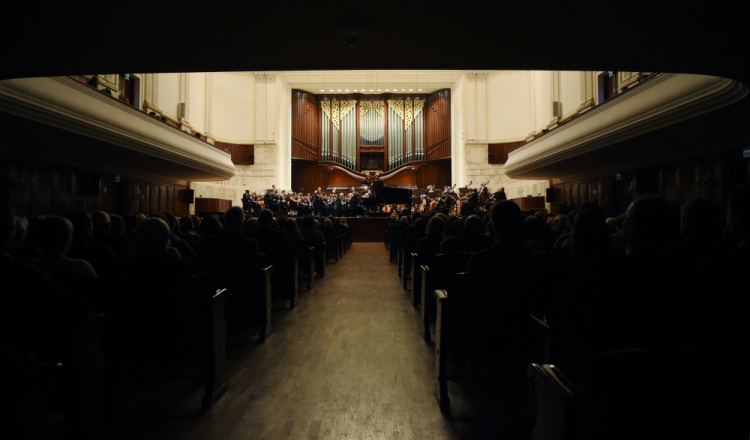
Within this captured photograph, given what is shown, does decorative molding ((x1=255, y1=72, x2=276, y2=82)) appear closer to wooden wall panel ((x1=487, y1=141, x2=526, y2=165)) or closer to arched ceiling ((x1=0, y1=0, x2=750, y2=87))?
wooden wall panel ((x1=487, y1=141, x2=526, y2=165))

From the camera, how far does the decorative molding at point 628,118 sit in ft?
16.4

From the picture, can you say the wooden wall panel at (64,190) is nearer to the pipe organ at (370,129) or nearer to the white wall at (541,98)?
the pipe organ at (370,129)

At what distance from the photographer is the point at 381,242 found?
1392 cm

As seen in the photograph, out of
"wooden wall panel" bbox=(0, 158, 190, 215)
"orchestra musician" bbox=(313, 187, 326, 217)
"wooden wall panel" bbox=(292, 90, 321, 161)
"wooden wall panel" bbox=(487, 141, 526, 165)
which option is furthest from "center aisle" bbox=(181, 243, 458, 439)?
"wooden wall panel" bbox=(292, 90, 321, 161)

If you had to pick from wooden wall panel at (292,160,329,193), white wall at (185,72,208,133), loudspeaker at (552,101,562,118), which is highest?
white wall at (185,72,208,133)

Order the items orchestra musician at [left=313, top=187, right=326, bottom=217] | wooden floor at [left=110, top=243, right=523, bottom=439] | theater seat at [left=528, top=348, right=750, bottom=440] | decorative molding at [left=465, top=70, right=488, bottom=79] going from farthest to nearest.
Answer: decorative molding at [left=465, top=70, right=488, bottom=79], orchestra musician at [left=313, top=187, right=326, bottom=217], wooden floor at [left=110, top=243, right=523, bottom=439], theater seat at [left=528, top=348, right=750, bottom=440]

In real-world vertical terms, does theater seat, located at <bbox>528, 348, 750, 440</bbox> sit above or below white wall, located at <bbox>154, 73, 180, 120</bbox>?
below

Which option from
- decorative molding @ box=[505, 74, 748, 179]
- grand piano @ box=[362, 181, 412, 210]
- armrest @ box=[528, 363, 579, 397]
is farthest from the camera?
grand piano @ box=[362, 181, 412, 210]

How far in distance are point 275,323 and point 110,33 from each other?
9.44 ft

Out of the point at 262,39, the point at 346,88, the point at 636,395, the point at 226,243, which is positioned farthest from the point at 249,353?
the point at 346,88

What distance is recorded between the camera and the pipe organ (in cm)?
2012

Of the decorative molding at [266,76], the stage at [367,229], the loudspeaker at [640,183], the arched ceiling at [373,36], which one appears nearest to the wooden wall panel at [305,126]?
the decorative molding at [266,76]

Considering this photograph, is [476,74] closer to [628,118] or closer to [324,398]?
[628,118]

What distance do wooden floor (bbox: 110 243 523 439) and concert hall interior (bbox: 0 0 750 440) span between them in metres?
0.02
